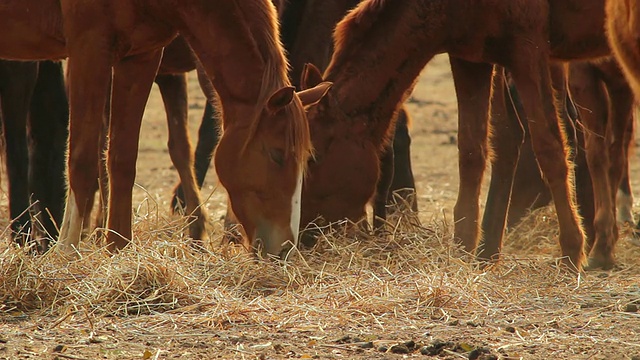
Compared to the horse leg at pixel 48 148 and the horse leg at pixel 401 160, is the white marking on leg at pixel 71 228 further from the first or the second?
the horse leg at pixel 401 160

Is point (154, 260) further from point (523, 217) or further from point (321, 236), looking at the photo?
point (523, 217)

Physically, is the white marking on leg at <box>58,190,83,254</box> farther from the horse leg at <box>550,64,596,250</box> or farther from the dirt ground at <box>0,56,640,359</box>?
the horse leg at <box>550,64,596,250</box>

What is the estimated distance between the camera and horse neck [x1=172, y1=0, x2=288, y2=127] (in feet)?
18.2

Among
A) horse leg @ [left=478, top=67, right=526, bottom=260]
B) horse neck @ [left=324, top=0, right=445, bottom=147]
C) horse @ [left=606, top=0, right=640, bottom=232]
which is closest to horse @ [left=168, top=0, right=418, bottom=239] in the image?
horse leg @ [left=478, top=67, right=526, bottom=260]

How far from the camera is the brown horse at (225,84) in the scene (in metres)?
5.50

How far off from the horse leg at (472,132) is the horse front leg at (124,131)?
6.13ft

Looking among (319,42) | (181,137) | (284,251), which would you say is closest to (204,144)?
(181,137)

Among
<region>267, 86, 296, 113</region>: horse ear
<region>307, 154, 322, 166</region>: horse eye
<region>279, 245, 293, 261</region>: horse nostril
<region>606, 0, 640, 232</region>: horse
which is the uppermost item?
<region>606, 0, 640, 232</region>: horse

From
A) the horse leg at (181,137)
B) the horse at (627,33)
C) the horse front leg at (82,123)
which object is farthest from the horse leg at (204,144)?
the horse at (627,33)

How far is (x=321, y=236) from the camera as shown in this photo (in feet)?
20.4

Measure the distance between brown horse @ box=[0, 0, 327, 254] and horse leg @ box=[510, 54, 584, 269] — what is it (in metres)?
1.22

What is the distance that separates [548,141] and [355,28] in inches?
50.0

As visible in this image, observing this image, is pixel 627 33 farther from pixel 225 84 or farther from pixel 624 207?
pixel 624 207

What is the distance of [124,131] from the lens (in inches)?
235
